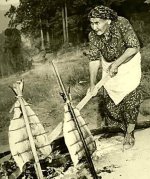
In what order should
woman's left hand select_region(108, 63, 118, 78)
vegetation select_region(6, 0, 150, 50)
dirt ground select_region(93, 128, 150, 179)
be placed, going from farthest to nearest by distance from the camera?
vegetation select_region(6, 0, 150, 50) → woman's left hand select_region(108, 63, 118, 78) → dirt ground select_region(93, 128, 150, 179)

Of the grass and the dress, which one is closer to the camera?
the dress

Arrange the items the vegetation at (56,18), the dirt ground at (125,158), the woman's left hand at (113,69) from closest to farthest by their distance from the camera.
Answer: the dirt ground at (125,158), the woman's left hand at (113,69), the vegetation at (56,18)

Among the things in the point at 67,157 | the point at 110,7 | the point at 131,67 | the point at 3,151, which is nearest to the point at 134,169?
the point at 67,157

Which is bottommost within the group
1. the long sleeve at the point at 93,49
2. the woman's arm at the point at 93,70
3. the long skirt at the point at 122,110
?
the long skirt at the point at 122,110

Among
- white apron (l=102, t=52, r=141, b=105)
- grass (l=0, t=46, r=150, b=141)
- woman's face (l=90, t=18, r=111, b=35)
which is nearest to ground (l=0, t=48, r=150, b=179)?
grass (l=0, t=46, r=150, b=141)

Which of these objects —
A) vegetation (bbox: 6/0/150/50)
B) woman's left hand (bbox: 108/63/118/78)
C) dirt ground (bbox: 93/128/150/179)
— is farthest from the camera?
vegetation (bbox: 6/0/150/50)

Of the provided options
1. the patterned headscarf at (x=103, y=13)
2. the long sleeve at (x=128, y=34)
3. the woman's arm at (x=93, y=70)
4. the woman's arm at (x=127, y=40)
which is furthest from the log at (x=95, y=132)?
the patterned headscarf at (x=103, y=13)

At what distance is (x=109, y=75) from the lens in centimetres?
321

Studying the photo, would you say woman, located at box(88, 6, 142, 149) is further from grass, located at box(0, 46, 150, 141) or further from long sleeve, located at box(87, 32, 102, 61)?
grass, located at box(0, 46, 150, 141)

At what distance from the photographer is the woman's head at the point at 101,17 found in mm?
3057

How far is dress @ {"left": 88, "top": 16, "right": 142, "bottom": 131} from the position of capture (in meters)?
3.08

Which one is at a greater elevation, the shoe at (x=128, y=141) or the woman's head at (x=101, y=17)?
the woman's head at (x=101, y=17)

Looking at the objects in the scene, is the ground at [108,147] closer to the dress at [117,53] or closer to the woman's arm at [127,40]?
the dress at [117,53]

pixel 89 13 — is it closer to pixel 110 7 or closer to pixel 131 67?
pixel 110 7
